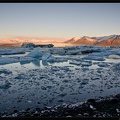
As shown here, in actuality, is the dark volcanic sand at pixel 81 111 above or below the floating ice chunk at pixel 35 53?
below

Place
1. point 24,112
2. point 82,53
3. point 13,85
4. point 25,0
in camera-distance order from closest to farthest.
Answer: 1. point 25,0
2. point 24,112
3. point 13,85
4. point 82,53

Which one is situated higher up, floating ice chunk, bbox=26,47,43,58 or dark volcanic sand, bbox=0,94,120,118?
floating ice chunk, bbox=26,47,43,58

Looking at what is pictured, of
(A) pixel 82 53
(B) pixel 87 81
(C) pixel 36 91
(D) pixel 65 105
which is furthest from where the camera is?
(A) pixel 82 53

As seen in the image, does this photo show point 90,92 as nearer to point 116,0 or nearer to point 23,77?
point 23,77

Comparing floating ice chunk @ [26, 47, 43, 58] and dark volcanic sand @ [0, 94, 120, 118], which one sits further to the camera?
floating ice chunk @ [26, 47, 43, 58]

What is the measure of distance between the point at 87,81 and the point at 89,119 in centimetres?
348

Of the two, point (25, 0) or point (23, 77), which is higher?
point (25, 0)

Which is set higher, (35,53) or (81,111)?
(35,53)

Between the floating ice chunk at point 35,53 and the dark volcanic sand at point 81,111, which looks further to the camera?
the floating ice chunk at point 35,53

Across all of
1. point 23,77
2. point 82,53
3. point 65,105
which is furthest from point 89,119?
point 82,53

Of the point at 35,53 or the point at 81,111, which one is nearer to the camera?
the point at 81,111

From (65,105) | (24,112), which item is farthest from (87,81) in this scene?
(24,112)

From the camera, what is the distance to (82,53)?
17.4m

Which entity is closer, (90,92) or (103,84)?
(90,92)
